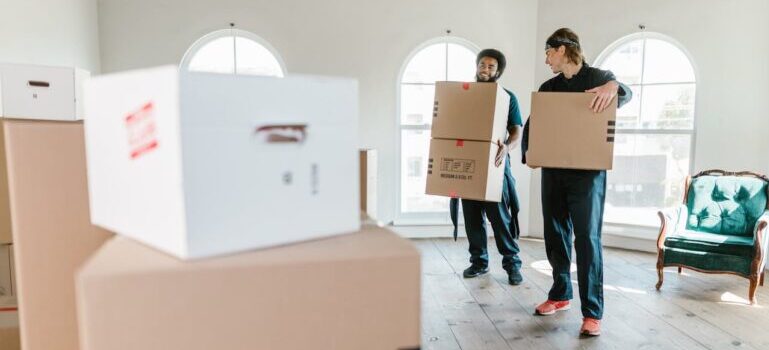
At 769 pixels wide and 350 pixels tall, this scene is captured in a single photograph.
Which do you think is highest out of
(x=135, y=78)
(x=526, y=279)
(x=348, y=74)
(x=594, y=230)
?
(x=348, y=74)

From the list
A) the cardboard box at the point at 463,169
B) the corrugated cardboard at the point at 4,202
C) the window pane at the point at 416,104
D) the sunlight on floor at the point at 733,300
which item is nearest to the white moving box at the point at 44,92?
the corrugated cardboard at the point at 4,202

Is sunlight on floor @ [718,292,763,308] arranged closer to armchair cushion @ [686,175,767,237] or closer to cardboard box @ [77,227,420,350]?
armchair cushion @ [686,175,767,237]

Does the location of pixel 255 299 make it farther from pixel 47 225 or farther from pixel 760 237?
pixel 760 237

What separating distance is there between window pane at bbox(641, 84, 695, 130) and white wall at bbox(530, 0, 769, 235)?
105 mm

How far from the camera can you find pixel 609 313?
300 cm

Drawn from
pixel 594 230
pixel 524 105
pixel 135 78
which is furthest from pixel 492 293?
pixel 135 78

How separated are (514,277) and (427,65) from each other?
7.81 ft

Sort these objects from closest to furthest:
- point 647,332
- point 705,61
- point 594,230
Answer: point 594,230 < point 647,332 < point 705,61

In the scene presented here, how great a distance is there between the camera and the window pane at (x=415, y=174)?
200 inches

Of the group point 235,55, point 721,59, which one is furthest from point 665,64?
point 235,55

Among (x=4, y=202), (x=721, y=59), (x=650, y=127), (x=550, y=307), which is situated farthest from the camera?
(x=650, y=127)

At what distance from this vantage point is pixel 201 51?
4855mm

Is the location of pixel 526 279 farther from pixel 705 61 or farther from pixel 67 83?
pixel 67 83

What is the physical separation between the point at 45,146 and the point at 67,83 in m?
1.93
